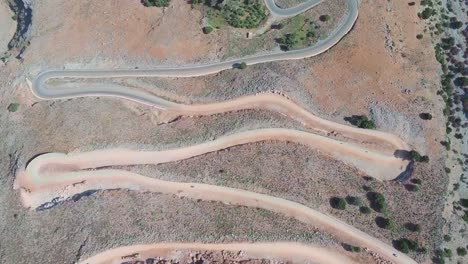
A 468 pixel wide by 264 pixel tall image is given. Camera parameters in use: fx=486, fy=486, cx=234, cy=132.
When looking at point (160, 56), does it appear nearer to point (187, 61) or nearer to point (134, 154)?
point (187, 61)

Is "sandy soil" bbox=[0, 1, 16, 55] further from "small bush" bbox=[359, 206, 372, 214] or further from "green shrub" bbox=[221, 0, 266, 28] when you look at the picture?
"small bush" bbox=[359, 206, 372, 214]

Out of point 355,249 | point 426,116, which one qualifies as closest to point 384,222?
point 355,249

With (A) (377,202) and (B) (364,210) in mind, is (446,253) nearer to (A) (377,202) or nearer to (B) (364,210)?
(A) (377,202)

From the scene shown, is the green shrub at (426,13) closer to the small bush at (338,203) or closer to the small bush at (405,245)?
the small bush at (338,203)

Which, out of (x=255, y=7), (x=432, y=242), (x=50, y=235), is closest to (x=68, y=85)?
(x=50, y=235)

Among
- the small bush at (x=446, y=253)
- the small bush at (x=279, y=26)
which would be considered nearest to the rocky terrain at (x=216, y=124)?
the small bush at (x=446, y=253)
